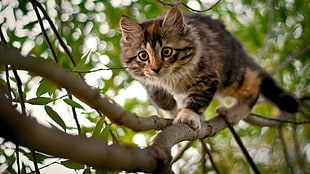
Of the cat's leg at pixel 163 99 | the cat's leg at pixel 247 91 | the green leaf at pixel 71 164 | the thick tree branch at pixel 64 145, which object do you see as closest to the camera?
the thick tree branch at pixel 64 145

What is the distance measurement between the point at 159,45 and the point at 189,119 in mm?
785

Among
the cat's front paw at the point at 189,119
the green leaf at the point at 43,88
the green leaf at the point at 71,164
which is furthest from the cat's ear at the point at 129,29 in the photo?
the green leaf at the point at 71,164

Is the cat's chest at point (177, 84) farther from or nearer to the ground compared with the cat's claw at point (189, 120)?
farther from the ground

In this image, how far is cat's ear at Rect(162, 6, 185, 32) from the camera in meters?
2.64

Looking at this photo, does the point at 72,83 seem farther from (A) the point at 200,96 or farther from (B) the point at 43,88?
(A) the point at 200,96

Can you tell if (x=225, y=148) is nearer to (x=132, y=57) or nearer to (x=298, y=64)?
(x=298, y=64)

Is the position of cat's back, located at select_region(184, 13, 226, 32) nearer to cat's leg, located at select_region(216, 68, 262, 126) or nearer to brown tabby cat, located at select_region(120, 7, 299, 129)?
brown tabby cat, located at select_region(120, 7, 299, 129)

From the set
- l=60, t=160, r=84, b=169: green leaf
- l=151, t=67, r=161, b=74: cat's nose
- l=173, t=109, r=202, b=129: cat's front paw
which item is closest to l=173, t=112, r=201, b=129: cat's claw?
l=173, t=109, r=202, b=129: cat's front paw

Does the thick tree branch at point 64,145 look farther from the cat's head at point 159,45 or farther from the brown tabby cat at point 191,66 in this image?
the cat's head at point 159,45

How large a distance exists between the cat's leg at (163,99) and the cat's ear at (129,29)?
58cm

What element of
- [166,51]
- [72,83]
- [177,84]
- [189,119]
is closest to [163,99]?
[177,84]

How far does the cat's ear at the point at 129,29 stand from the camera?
2.63m

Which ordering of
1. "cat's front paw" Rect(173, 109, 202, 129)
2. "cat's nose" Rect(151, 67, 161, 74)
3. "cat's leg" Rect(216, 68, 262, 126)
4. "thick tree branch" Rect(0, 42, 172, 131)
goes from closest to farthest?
1. "thick tree branch" Rect(0, 42, 172, 131)
2. "cat's front paw" Rect(173, 109, 202, 129)
3. "cat's nose" Rect(151, 67, 161, 74)
4. "cat's leg" Rect(216, 68, 262, 126)

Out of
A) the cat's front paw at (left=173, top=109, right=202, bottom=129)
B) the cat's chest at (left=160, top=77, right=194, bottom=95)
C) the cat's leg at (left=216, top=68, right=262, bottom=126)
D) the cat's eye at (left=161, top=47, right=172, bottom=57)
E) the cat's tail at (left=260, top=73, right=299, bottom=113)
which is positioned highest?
the cat's eye at (left=161, top=47, right=172, bottom=57)
